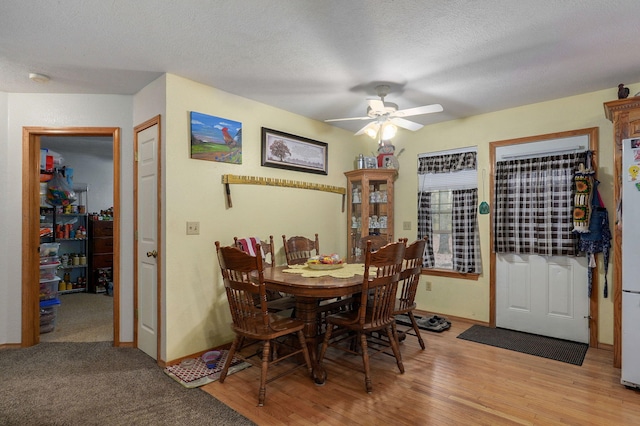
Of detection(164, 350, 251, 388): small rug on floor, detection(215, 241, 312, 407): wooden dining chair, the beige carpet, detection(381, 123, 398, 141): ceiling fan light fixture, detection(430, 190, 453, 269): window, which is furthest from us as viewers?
detection(430, 190, 453, 269): window

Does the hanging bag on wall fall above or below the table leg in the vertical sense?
above

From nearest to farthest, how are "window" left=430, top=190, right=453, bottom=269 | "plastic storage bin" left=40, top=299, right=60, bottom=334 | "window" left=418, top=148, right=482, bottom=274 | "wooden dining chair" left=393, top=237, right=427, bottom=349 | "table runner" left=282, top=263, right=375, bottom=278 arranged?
"table runner" left=282, top=263, right=375, bottom=278
"wooden dining chair" left=393, top=237, right=427, bottom=349
"plastic storage bin" left=40, top=299, right=60, bottom=334
"window" left=418, top=148, right=482, bottom=274
"window" left=430, top=190, right=453, bottom=269

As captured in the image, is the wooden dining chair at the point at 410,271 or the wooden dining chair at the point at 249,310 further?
the wooden dining chair at the point at 410,271

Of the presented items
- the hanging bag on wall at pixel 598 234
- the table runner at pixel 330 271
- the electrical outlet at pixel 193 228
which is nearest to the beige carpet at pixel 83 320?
the electrical outlet at pixel 193 228

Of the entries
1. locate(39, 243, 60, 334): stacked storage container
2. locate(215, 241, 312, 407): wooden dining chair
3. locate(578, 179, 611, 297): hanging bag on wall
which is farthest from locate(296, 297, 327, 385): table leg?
locate(39, 243, 60, 334): stacked storage container

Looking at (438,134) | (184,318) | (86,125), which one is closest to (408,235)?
(438,134)

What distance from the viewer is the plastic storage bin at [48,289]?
3793 mm

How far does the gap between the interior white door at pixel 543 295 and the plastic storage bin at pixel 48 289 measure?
490 centimetres

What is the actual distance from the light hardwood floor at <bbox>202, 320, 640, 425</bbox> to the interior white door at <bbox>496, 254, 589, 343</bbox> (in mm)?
467

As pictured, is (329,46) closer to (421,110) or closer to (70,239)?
(421,110)

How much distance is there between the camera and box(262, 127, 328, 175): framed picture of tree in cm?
366

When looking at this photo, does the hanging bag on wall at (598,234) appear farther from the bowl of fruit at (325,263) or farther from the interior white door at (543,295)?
the bowl of fruit at (325,263)

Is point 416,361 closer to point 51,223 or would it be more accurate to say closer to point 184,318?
point 184,318

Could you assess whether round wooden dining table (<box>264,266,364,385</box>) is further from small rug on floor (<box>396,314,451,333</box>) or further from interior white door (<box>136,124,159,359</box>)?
small rug on floor (<box>396,314,451,333</box>)
